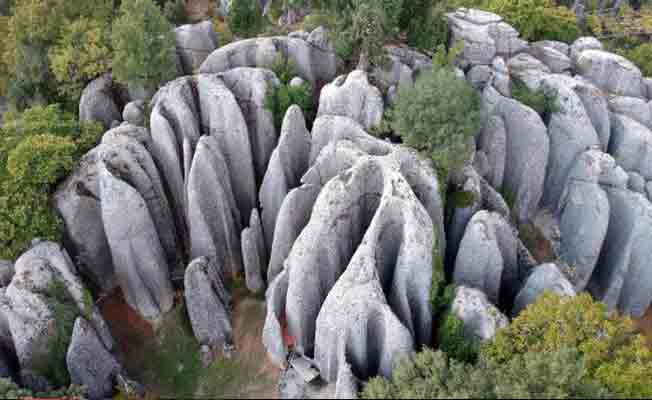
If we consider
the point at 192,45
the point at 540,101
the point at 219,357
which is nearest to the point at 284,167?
the point at 219,357

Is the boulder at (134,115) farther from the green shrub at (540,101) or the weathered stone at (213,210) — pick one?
the green shrub at (540,101)

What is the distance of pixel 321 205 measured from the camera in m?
19.7

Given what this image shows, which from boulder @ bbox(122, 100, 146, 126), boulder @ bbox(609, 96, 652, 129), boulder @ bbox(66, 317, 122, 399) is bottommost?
boulder @ bbox(66, 317, 122, 399)

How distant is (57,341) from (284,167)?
503 inches

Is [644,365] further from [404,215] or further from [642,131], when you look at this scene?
[642,131]

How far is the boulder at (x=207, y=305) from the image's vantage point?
21047 millimetres

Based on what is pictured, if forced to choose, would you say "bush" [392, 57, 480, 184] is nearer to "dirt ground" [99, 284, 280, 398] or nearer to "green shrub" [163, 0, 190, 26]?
"dirt ground" [99, 284, 280, 398]

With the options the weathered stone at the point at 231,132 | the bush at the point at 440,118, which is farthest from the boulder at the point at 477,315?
the weathered stone at the point at 231,132

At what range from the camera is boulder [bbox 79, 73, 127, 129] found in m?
29.3

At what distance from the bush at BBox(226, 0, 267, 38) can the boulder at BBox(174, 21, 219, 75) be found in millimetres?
2026

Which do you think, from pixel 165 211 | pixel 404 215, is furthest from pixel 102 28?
pixel 404 215

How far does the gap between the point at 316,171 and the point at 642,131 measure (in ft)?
75.3

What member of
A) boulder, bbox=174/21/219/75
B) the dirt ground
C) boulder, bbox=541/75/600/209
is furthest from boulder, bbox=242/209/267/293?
boulder, bbox=541/75/600/209

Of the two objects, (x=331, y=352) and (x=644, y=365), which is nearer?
(x=644, y=365)
